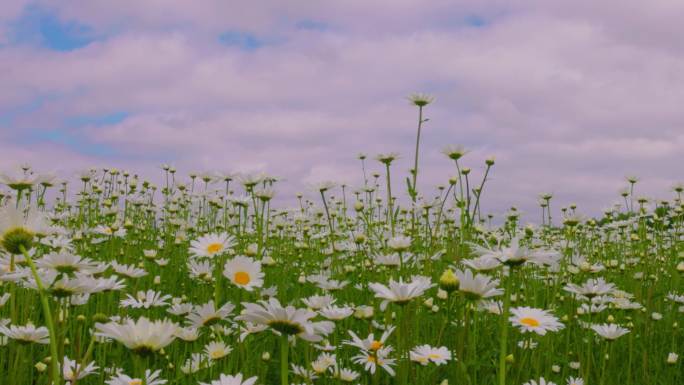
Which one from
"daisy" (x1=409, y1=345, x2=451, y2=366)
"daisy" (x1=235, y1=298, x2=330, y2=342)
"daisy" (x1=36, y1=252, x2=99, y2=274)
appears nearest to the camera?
"daisy" (x1=235, y1=298, x2=330, y2=342)

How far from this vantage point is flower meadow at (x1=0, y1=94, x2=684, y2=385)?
2.06 metres

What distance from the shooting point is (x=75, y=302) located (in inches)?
100

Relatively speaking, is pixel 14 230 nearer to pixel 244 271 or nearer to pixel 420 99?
pixel 244 271

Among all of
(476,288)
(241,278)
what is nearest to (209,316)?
(241,278)

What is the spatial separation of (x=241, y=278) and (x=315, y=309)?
801mm

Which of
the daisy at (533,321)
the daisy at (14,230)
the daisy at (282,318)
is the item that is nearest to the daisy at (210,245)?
the daisy at (14,230)

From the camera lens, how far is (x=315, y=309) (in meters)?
3.06

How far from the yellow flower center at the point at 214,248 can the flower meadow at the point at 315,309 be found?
15 millimetres

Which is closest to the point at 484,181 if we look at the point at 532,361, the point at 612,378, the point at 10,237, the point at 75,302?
the point at 532,361

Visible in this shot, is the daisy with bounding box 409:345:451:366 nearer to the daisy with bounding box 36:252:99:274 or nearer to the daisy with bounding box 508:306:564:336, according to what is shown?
the daisy with bounding box 508:306:564:336

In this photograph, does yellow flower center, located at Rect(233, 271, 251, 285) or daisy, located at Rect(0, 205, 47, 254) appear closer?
daisy, located at Rect(0, 205, 47, 254)

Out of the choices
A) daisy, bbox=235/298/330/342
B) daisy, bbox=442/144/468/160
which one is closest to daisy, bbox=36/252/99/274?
daisy, bbox=235/298/330/342

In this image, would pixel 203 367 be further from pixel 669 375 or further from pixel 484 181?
pixel 669 375

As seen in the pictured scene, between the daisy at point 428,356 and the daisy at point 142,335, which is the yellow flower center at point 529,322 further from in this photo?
the daisy at point 142,335
